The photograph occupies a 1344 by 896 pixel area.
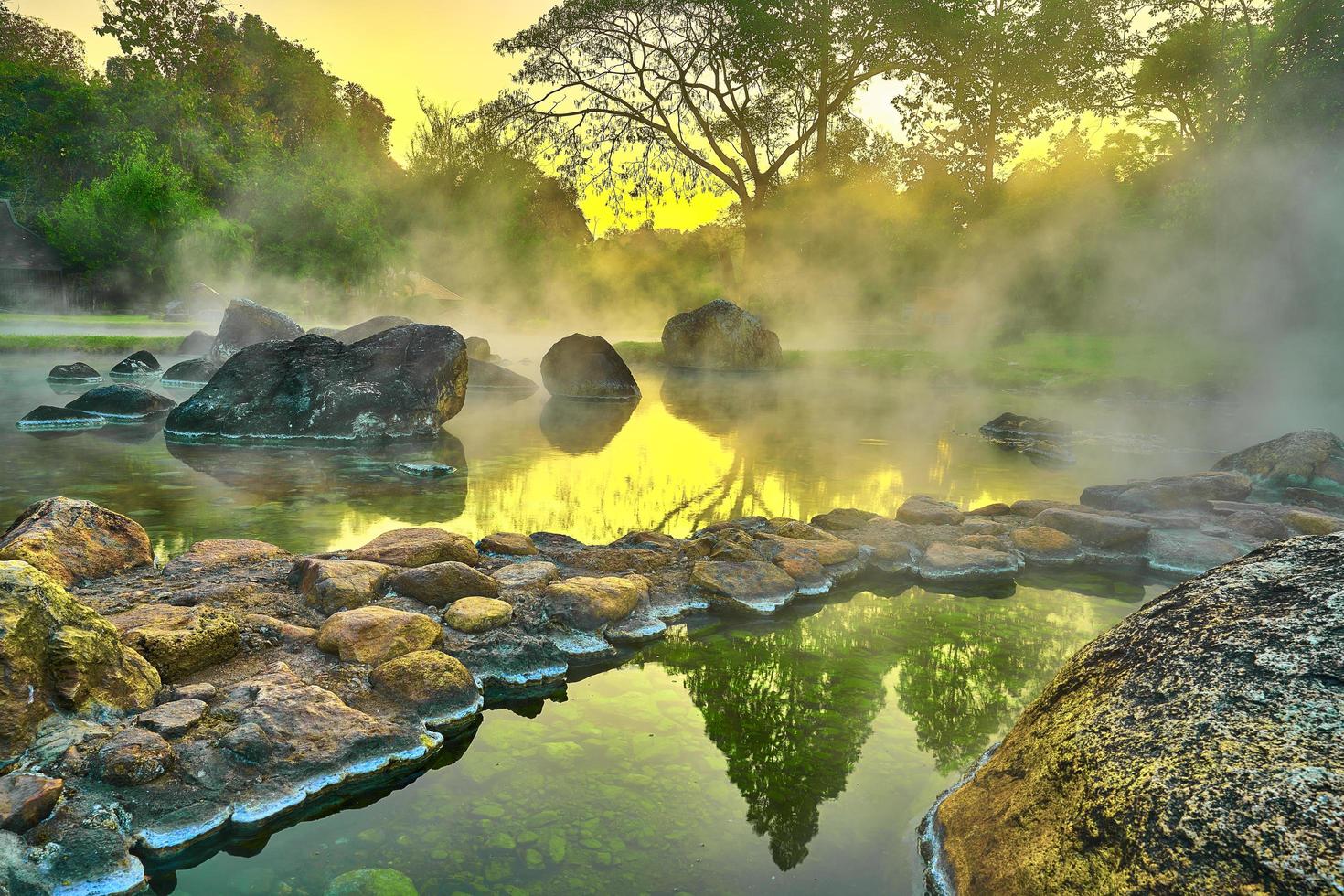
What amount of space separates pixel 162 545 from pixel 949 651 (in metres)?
5.72

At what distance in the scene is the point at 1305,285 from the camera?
2008cm

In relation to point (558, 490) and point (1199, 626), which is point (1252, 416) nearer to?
point (558, 490)

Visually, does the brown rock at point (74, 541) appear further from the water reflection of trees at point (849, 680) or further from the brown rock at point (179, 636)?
the water reflection of trees at point (849, 680)

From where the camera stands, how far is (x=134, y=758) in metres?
3.19

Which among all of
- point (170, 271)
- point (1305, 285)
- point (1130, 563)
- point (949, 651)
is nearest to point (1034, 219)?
point (1305, 285)

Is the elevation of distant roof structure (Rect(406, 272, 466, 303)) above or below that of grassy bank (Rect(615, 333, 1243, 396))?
above

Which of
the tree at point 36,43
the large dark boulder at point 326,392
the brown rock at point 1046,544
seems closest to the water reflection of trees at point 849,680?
the brown rock at point 1046,544

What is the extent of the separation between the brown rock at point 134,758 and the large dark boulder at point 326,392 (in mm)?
8906

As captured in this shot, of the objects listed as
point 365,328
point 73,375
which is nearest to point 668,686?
point 73,375

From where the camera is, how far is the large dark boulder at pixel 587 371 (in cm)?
1905

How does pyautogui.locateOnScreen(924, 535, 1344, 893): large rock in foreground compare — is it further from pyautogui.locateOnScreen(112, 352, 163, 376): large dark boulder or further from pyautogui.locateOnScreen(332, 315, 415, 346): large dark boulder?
pyautogui.locateOnScreen(112, 352, 163, 376): large dark boulder

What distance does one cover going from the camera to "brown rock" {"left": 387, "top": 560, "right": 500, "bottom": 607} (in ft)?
16.8

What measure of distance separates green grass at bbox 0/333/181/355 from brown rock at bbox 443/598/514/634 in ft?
73.5

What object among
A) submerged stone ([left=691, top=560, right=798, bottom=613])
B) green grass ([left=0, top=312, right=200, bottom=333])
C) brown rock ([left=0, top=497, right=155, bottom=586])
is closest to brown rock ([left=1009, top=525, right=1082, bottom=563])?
submerged stone ([left=691, top=560, right=798, bottom=613])
